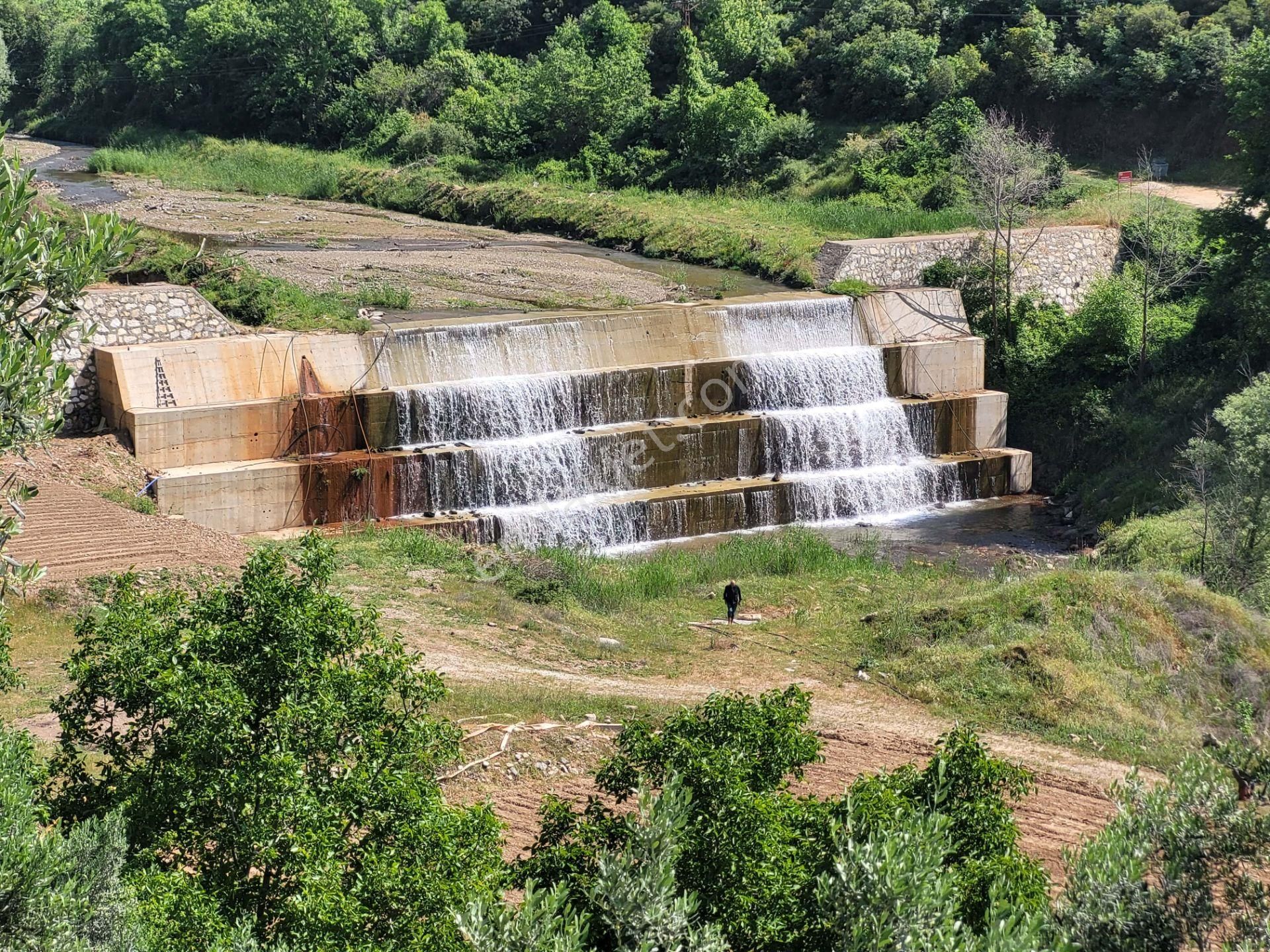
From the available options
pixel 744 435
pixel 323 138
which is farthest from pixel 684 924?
pixel 323 138

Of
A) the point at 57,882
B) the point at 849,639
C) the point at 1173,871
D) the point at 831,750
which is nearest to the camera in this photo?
the point at 57,882

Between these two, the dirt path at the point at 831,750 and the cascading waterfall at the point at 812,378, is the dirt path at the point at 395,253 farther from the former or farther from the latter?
the dirt path at the point at 831,750

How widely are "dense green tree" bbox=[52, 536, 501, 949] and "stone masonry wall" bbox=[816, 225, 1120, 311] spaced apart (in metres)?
24.6

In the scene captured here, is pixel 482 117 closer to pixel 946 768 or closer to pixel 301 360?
pixel 301 360

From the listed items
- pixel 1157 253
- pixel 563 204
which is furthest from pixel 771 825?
pixel 563 204

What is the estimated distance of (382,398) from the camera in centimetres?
2352

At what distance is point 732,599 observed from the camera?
18.8m

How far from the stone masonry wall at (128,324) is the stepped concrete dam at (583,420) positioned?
303mm

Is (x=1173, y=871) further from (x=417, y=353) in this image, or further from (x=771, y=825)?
(x=417, y=353)

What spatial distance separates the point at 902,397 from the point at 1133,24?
21054mm

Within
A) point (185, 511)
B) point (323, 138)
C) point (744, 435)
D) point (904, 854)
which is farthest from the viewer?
point (323, 138)

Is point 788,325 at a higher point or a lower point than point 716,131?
lower

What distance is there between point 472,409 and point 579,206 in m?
18.3

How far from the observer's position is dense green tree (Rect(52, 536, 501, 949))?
25.3 ft
